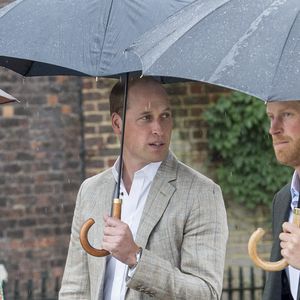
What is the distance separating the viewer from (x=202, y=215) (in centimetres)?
441

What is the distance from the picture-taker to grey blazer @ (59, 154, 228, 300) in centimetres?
428

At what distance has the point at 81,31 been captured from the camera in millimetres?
4680

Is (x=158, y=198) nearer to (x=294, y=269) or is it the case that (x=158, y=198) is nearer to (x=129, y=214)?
(x=129, y=214)

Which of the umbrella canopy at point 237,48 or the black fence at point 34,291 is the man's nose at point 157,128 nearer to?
the umbrella canopy at point 237,48

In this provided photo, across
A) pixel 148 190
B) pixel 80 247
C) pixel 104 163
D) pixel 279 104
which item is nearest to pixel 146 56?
pixel 279 104

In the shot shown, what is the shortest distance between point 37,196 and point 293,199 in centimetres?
457

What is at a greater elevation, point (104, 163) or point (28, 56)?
point (28, 56)

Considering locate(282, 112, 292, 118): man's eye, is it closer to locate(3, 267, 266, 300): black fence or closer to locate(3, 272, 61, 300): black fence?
locate(3, 267, 266, 300): black fence

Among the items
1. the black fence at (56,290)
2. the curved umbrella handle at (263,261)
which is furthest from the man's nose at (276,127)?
the black fence at (56,290)

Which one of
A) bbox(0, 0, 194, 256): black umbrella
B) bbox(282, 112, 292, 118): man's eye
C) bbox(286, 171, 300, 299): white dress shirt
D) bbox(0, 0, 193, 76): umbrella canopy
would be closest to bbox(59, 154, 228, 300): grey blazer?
bbox(0, 0, 194, 256): black umbrella

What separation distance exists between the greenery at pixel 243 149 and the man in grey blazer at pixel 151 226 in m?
4.06

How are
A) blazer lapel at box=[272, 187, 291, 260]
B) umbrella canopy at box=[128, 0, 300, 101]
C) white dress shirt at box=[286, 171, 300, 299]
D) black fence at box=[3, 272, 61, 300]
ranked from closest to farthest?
umbrella canopy at box=[128, 0, 300, 101] < white dress shirt at box=[286, 171, 300, 299] < blazer lapel at box=[272, 187, 291, 260] < black fence at box=[3, 272, 61, 300]

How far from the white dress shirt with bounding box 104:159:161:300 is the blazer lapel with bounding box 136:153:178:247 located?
0.03 m

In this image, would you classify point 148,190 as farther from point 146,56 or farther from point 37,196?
point 37,196
